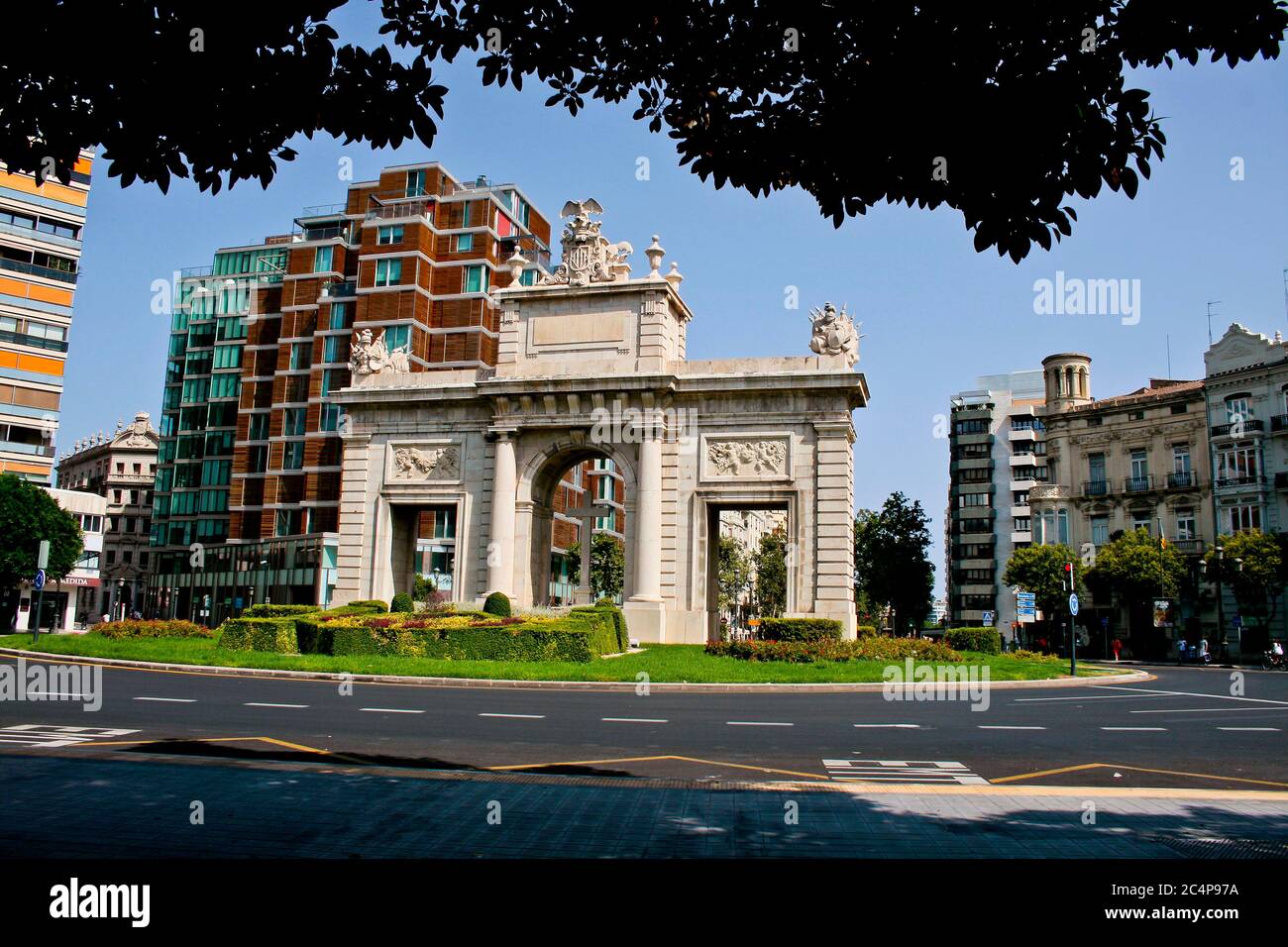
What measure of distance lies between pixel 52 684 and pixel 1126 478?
201 ft

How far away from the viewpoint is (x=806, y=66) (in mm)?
7383

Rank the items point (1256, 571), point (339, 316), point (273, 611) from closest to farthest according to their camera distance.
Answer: point (273, 611)
point (1256, 571)
point (339, 316)

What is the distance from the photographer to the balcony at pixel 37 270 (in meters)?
51.6

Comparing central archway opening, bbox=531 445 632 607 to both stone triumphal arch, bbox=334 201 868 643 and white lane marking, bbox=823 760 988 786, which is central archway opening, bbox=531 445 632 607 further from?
white lane marking, bbox=823 760 988 786

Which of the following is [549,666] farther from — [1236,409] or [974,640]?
[1236,409]

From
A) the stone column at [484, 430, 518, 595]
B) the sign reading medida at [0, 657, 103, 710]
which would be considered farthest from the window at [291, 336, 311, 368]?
the sign reading medida at [0, 657, 103, 710]

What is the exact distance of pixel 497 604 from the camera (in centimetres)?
3359

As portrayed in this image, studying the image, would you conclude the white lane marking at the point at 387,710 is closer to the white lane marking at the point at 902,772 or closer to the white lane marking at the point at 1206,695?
the white lane marking at the point at 902,772

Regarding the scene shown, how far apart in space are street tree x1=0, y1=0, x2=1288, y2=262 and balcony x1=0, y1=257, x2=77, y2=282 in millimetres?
54052

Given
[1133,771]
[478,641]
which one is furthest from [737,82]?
[478,641]

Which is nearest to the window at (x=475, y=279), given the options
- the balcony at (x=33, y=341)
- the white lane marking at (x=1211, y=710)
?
the balcony at (x=33, y=341)
